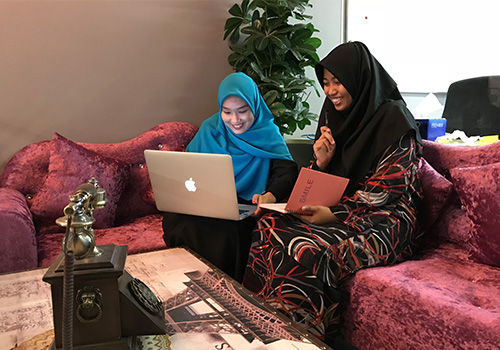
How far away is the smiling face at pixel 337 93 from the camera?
5.93ft

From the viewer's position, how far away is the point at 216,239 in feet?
6.07

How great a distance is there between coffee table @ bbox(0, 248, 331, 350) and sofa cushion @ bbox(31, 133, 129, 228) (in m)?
0.74

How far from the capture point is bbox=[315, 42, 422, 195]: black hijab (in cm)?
163

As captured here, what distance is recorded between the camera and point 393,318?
1312mm

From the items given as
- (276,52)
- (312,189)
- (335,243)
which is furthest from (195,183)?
(276,52)

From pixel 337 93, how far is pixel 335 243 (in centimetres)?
70

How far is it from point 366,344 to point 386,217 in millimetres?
448

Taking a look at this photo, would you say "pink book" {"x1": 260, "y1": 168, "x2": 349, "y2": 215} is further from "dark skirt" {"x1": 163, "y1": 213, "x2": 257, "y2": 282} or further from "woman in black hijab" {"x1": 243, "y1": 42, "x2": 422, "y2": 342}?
"dark skirt" {"x1": 163, "y1": 213, "x2": 257, "y2": 282}

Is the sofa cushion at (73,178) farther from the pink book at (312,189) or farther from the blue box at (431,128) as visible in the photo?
the blue box at (431,128)

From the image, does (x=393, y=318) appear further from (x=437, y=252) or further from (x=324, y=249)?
(x=437, y=252)

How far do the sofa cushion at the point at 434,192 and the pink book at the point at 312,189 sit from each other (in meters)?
0.40

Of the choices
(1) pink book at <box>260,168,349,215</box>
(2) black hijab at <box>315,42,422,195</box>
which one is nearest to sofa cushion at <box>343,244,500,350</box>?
(1) pink book at <box>260,168,349,215</box>

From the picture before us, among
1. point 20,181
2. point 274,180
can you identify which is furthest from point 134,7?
point 274,180

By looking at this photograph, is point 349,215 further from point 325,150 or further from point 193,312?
point 193,312
